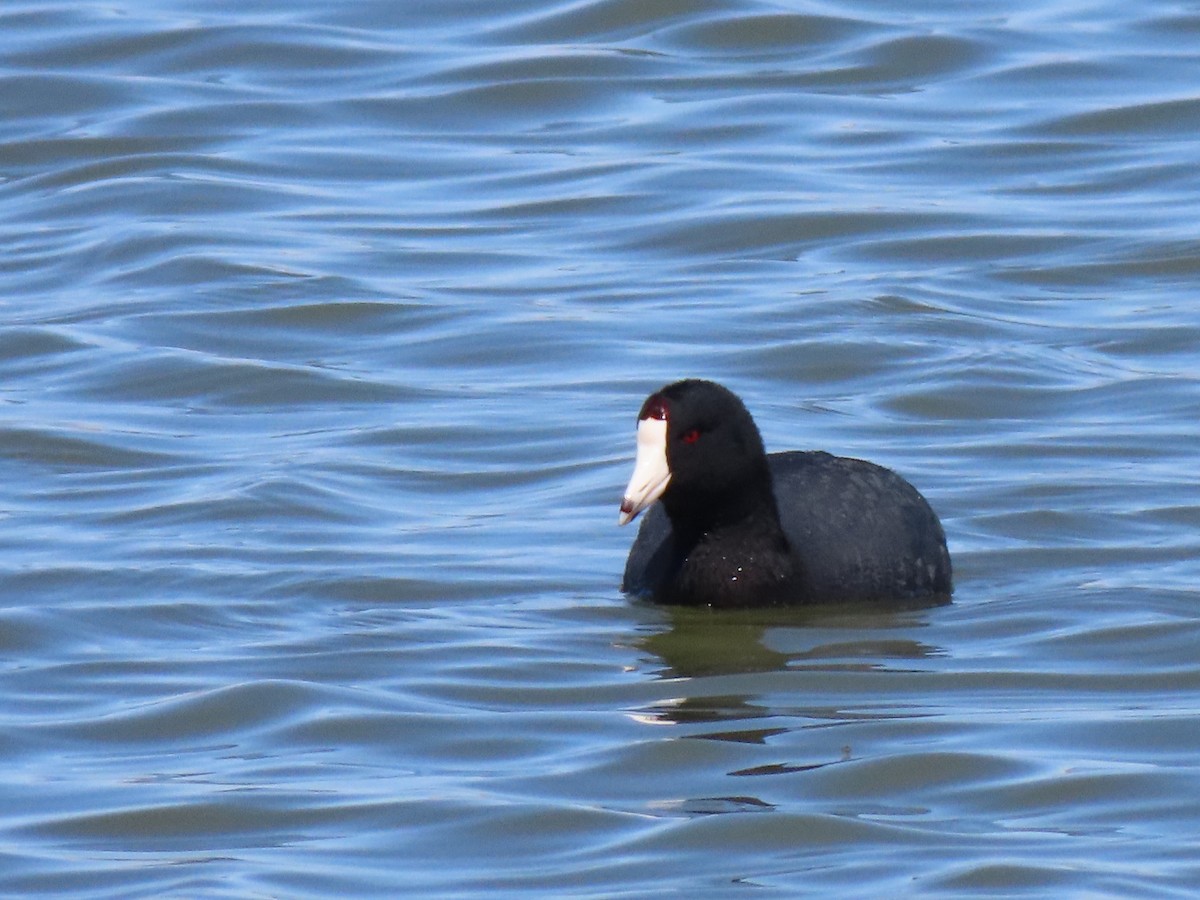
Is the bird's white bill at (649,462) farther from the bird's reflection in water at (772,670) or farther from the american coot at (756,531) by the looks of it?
the bird's reflection in water at (772,670)

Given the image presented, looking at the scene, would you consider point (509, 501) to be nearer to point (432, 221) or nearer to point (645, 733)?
point (645, 733)

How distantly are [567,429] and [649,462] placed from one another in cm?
305

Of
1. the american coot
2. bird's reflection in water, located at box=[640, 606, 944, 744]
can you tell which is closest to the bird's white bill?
the american coot

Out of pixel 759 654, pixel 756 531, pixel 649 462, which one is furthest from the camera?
pixel 756 531

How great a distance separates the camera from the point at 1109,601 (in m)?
9.23

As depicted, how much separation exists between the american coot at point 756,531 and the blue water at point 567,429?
14 cm

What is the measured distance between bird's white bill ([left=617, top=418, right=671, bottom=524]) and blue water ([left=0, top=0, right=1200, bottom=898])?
0.49 metres

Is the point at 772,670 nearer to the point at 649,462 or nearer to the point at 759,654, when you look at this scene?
the point at 759,654

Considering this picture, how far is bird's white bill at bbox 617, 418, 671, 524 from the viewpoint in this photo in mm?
8992

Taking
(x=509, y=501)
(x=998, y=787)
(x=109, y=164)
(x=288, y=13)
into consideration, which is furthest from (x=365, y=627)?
(x=288, y=13)

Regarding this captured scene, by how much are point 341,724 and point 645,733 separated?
0.88 meters

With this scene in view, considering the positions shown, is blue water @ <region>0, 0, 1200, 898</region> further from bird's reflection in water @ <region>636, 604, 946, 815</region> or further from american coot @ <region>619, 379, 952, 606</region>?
american coot @ <region>619, 379, 952, 606</region>

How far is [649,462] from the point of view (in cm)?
905

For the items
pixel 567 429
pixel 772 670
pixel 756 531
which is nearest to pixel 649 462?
pixel 756 531
